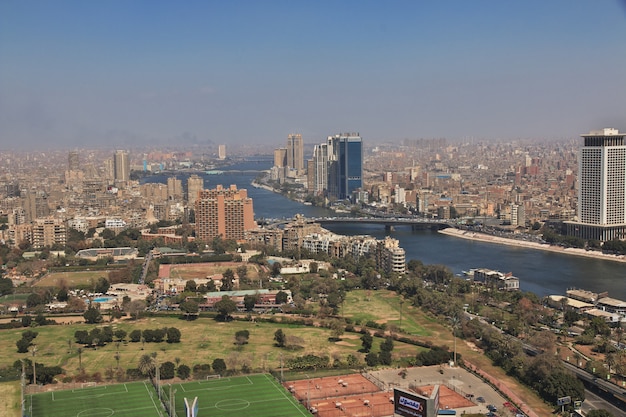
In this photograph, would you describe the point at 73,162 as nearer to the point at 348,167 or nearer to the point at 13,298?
the point at 348,167

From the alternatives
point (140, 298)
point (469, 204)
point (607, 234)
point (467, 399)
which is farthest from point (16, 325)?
point (469, 204)

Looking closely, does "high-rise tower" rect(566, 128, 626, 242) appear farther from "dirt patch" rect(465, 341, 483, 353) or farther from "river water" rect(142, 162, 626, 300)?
"dirt patch" rect(465, 341, 483, 353)

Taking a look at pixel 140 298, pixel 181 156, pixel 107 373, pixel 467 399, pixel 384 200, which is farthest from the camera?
pixel 181 156

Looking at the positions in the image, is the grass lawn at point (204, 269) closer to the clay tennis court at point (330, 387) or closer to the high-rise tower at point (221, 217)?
the high-rise tower at point (221, 217)

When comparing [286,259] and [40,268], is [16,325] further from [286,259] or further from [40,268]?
[286,259]

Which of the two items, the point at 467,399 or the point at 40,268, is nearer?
the point at 467,399

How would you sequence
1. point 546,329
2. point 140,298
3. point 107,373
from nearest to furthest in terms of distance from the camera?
point 107,373 → point 546,329 → point 140,298

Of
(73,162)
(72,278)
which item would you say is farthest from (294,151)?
(72,278)
